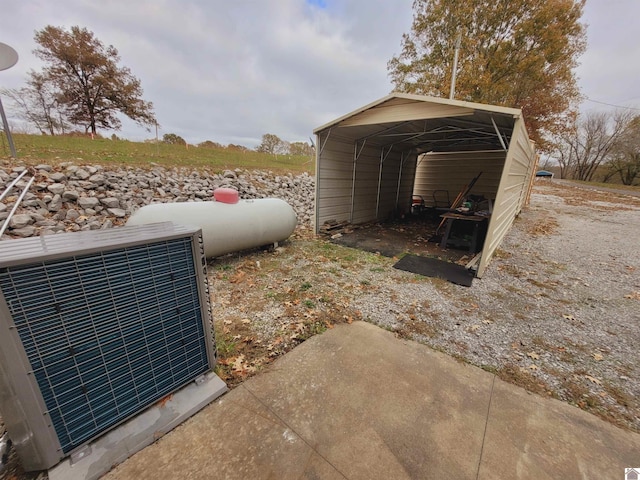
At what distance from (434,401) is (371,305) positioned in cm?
155

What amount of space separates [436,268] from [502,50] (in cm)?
1487

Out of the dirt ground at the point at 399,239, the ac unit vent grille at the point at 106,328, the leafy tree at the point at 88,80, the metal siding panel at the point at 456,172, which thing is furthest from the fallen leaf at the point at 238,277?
the leafy tree at the point at 88,80

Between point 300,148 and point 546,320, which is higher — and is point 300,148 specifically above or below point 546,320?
above

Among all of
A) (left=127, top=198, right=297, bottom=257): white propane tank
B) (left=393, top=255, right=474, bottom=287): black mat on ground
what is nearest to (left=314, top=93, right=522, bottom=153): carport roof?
(left=393, top=255, right=474, bottom=287): black mat on ground

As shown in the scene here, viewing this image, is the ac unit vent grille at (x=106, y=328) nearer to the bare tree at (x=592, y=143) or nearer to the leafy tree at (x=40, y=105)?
the leafy tree at (x=40, y=105)

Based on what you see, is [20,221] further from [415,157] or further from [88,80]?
[88,80]

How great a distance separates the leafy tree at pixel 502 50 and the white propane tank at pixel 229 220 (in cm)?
1374

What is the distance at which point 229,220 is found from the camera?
4355 mm

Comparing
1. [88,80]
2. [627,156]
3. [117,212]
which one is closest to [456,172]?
[117,212]

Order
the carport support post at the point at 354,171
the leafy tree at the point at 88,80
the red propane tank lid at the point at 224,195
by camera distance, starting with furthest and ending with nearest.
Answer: the leafy tree at the point at 88,80, the carport support post at the point at 354,171, the red propane tank lid at the point at 224,195

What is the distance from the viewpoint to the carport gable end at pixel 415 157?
4.70 metres

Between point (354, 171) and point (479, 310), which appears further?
point (354, 171)

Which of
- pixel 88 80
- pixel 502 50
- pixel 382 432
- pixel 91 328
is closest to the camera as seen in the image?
pixel 91 328

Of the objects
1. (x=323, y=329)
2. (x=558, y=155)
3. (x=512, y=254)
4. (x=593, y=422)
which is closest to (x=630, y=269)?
(x=512, y=254)
